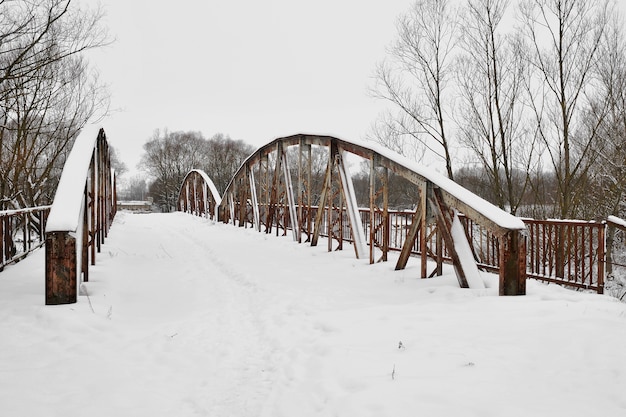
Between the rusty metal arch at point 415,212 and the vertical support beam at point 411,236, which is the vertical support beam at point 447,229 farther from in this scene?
the vertical support beam at point 411,236

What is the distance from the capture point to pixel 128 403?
9.65ft

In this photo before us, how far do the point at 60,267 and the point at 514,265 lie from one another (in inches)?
209

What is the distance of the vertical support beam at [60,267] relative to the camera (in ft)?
15.5

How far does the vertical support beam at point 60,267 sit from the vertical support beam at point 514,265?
505 cm

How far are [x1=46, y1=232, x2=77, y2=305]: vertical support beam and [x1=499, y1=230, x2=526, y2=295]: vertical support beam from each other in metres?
5.05

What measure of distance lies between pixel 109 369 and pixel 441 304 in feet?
11.6

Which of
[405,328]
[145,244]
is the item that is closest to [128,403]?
[405,328]

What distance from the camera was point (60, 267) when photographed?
4.79 metres

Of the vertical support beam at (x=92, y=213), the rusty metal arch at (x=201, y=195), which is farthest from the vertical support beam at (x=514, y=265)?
the rusty metal arch at (x=201, y=195)

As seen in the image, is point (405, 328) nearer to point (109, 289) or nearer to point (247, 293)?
point (247, 293)

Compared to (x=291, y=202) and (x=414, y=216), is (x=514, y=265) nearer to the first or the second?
(x=414, y=216)

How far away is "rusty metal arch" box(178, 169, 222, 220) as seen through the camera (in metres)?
22.1

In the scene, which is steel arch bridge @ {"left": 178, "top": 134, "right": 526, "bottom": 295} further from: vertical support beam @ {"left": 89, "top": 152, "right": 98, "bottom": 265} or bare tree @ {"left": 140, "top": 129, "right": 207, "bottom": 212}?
bare tree @ {"left": 140, "top": 129, "right": 207, "bottom": 212}

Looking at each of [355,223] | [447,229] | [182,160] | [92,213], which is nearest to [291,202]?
[355,223]
